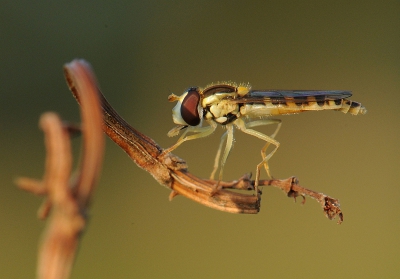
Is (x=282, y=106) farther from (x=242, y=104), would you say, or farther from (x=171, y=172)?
(x=171, y=172)

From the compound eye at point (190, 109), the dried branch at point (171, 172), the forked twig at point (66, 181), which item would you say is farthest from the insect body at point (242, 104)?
the forked twig at point (66, 181)

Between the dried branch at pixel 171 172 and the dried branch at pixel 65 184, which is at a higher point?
the dried branch at pixel 171 172

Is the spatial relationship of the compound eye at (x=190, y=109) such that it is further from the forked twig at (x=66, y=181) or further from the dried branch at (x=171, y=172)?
the forked twig at (x=66, y=181)

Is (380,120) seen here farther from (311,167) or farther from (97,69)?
(97,69)

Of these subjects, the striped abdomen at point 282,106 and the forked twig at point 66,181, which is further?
the striped abdomen at point 282,106

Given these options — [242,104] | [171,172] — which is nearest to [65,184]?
[171,172]
